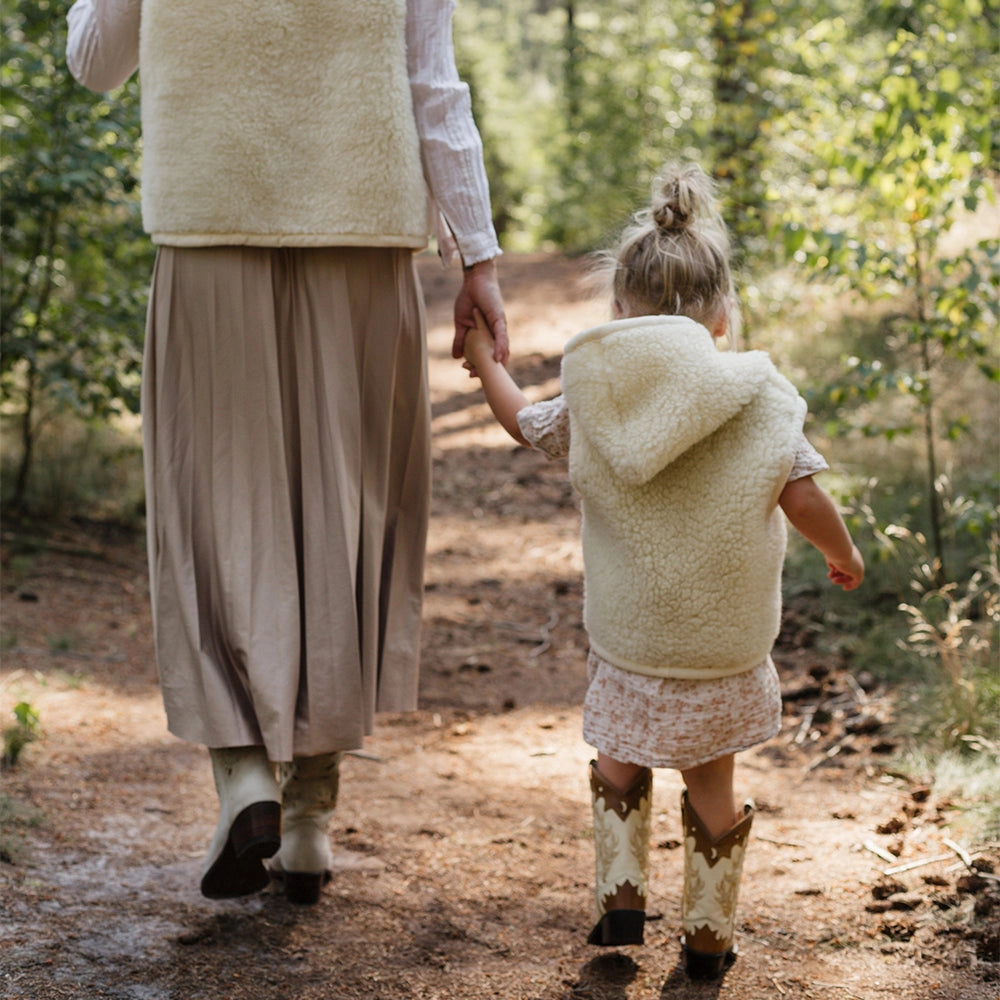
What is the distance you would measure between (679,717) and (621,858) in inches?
11.9

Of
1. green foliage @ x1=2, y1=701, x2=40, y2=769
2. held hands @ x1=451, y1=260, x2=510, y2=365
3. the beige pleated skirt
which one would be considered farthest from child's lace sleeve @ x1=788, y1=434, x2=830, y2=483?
green foliage @ x1=2, y1=701, x2=40, y2=769

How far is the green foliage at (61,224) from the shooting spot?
4676 millimetres

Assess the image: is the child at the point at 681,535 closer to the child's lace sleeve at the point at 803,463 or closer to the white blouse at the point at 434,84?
the child's lace sleeve at the point at 803,463

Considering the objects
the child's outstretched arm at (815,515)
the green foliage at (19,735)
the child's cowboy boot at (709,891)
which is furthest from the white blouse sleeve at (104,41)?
the child's cowboy boot at (709,891)

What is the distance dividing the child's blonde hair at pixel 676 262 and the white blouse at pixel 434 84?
314 mm

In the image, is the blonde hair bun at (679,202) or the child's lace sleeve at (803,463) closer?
the child's lace sleeve at (803,463)

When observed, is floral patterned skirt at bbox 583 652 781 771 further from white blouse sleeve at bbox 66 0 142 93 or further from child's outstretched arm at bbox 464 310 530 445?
Answer: white blouse sleeve at bbox 66 0 142 93

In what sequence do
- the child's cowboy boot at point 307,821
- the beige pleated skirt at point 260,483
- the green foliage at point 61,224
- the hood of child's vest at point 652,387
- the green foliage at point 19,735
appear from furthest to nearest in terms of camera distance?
the green foliage at point 61,224
the green foliage at point 19,735
the child's cowboy boot at point 307,821
the beige pleated skirt at point 260,483
the hood of child's vest at point 652,387

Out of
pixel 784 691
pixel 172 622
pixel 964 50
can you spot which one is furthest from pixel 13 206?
pixel 964 50

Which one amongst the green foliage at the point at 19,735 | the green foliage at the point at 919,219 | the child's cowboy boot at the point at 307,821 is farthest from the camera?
the green foliage at the point at 919,219

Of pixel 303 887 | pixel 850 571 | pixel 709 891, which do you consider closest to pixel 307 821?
pixel 303 887

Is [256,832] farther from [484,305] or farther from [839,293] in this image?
[839,293]

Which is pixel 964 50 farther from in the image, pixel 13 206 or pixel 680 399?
pixel 680 399

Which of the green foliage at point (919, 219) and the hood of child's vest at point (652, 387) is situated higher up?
the green foliage at point (919, 219)
